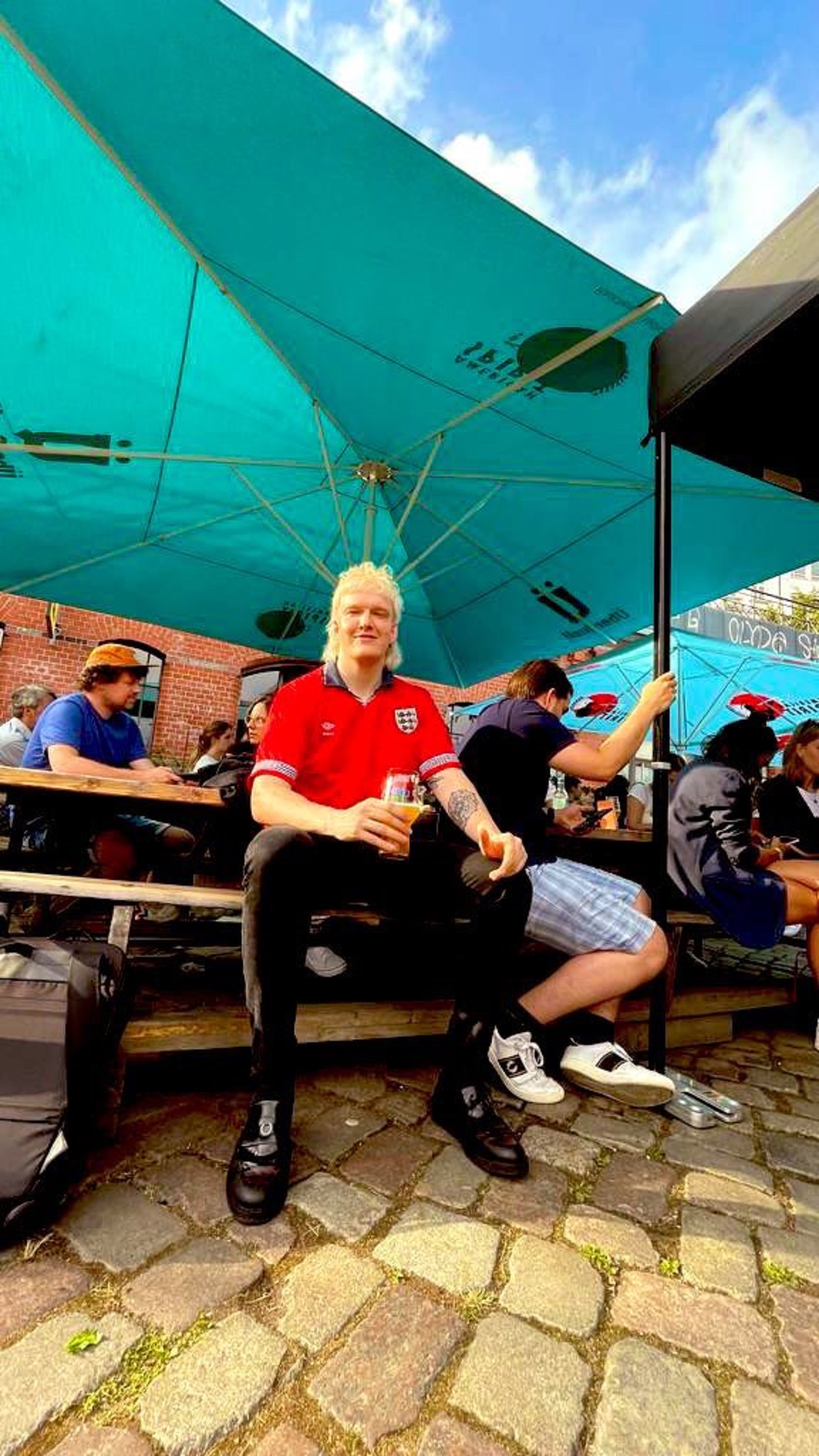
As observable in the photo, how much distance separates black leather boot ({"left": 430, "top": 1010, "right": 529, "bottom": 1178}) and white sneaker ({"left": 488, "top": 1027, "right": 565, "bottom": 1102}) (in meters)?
0.19

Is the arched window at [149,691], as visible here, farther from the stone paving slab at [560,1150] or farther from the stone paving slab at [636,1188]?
the stone paving slab at [636,1188]

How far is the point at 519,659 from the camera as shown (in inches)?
289

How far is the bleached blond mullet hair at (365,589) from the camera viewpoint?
7.39ft

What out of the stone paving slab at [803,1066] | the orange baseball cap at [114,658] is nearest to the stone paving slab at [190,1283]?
the stone paving slab at [803,1066]

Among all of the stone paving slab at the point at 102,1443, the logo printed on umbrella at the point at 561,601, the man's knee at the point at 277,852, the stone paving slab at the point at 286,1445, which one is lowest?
the stone paving slab at the point at 286,1445

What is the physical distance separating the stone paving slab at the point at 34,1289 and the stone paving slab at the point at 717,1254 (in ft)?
4.10

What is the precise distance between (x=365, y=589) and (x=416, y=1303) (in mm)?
1906

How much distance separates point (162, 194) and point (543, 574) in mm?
3731

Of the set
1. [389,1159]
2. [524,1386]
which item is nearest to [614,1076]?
[389,1159]

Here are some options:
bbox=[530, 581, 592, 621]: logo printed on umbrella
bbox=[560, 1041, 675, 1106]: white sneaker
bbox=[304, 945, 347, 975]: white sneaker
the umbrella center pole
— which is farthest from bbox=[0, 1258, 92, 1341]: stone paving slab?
bbox=[530, 581, 592, 621]: logo printed on umbrella

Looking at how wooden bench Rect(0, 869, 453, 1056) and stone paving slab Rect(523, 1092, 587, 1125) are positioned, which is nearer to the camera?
wooden bench Rect(0, 869, 453, 1056)

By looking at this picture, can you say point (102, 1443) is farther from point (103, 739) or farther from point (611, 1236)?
point (103, 739)

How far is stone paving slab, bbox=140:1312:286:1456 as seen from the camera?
0.92 metres

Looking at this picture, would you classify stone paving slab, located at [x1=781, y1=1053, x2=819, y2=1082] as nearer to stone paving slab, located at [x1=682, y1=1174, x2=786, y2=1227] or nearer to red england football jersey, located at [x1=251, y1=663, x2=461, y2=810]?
stone paving slab, located at [x1=682, y1=1174, x2=786, y2=1227]
